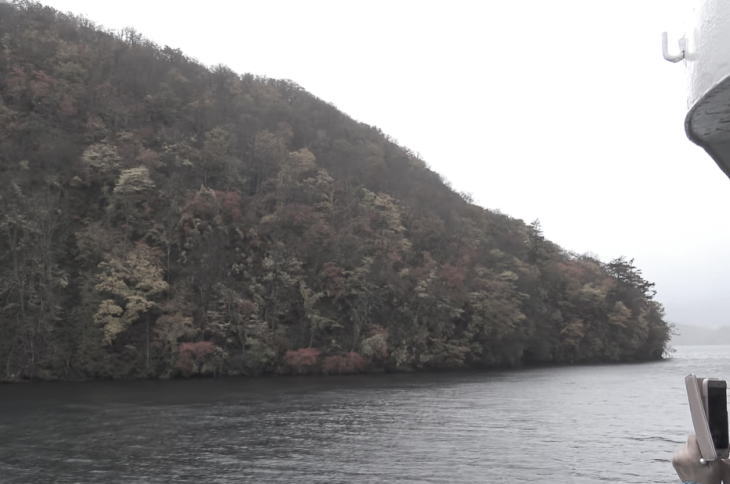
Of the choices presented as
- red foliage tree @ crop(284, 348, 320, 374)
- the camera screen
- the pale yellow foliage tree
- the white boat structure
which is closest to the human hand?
the camera screen

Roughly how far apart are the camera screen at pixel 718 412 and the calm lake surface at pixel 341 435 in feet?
49.1

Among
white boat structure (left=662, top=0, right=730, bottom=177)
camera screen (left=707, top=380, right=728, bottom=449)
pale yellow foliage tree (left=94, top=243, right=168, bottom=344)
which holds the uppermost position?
pale yellow foliage tree (left=94, top=243, right=168, bottom=344)

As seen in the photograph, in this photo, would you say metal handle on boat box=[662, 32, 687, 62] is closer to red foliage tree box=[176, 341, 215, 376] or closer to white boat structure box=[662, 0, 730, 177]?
white boat structure box=[662, 0, 730, 177]

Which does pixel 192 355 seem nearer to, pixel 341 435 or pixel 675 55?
pixel 341 435

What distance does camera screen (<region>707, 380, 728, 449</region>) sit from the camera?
2092mm

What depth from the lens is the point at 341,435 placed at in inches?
894

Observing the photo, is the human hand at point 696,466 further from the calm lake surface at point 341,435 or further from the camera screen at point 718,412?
the calm lake surface at point 341,435

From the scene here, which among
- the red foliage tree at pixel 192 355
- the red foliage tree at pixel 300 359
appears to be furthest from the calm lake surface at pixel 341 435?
the red foliage tree at pixel 300 359

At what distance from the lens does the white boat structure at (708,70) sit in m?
2.27

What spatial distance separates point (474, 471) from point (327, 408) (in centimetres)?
1430

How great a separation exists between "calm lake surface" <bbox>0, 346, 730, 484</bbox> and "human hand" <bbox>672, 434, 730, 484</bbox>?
586 inches

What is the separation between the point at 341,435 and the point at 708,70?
2191cm

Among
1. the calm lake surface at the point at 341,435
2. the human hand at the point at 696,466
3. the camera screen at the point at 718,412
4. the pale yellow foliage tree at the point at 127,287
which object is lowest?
the calm lake surface at the point at 341,435

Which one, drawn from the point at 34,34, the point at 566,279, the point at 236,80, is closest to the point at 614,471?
the point at 566,279
